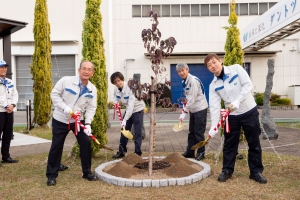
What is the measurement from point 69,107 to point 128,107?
5.42 feet

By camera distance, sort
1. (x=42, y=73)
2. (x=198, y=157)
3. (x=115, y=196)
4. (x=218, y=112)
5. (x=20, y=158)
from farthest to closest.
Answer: (x=42, y=73) → (x=20, y=158) → (x=198, y=157) → (x=218, y=112) → (x=115, y=196)

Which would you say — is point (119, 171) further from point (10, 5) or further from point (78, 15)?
point (10, 5)

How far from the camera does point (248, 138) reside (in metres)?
4.68

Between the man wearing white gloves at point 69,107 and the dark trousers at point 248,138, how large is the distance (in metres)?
1.92

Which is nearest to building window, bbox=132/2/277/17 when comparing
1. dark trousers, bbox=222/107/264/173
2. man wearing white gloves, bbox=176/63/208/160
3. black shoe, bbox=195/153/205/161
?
man wearing white gloves, bbox=176/63/208/160

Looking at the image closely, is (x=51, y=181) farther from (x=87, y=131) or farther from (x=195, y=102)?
(x=195, y=102)

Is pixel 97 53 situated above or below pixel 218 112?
above

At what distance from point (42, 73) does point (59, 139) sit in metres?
8.00

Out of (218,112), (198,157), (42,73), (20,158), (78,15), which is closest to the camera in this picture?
(218,112)

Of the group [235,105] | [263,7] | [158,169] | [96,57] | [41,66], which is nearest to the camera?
[235,105]

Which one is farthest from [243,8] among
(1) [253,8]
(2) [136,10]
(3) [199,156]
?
(3) [199,156]

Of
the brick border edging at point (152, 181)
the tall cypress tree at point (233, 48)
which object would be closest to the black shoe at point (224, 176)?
the brick border edging at point (152, 181)

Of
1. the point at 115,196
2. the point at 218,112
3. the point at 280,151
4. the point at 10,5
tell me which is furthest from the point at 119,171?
the point at 10,5

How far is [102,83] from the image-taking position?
21.2ft
